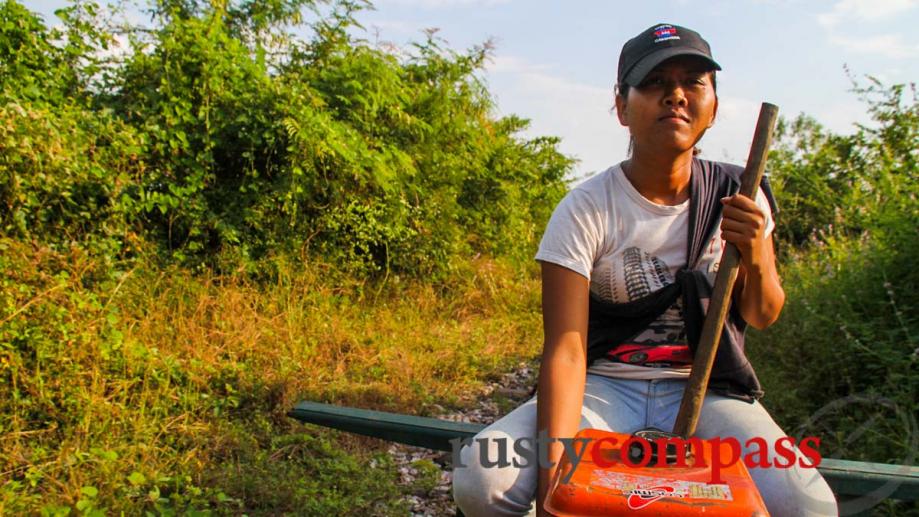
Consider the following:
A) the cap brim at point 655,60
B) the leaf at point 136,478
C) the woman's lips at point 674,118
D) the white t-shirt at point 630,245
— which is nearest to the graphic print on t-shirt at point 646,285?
the white t-shirt at point 630,245

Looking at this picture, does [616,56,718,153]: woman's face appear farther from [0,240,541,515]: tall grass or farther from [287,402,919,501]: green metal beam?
[0,240,541,515]: tall grass

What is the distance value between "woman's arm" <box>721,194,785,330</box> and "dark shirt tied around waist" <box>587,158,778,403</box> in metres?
0.08

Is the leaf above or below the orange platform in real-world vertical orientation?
below

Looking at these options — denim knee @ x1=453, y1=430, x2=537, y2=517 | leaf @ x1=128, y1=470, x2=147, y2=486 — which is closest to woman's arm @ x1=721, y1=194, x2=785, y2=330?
denim knee @ x1=453, y1=430, x2=537, y2=517

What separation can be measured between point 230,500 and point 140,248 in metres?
2.02

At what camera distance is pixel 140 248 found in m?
4.35

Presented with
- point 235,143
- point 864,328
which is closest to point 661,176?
point 864,328

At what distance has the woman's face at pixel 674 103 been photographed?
6.31 ft

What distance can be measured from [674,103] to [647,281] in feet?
1.62

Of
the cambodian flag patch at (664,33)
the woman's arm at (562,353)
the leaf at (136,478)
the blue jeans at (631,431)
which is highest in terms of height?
the cambodian flag patch at (664,33)

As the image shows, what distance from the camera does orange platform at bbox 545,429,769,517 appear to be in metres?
1.33

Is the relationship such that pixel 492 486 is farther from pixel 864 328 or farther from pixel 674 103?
pixel 864 328

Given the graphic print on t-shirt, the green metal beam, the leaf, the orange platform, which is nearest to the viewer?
the orange platform

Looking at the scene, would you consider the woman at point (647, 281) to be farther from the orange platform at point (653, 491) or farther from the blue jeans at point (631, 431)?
the orange platform at point (653, 491)
